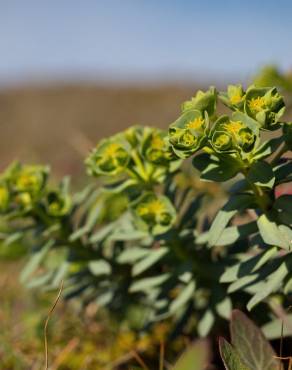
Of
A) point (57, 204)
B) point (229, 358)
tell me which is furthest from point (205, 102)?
point (57, 204)

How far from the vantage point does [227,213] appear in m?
0.99

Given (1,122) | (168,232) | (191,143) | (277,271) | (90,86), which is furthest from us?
(90,86)

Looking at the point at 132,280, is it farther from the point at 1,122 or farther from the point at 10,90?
the point at 10,90

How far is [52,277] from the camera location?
1404 mm

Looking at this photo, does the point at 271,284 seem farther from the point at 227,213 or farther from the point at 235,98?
the point at 235,98

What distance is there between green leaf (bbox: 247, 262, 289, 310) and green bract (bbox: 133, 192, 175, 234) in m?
0.21

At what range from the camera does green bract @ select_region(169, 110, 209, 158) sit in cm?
90

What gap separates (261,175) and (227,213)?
98 mm

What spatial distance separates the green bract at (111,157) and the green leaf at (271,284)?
33 cm

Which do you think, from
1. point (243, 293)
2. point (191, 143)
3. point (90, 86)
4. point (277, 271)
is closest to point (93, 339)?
point (243, 293)

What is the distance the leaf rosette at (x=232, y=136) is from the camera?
88cm

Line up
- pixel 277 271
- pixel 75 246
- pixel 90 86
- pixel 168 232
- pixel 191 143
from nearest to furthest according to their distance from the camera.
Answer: pixel 191 143
pixel 277 271
pixel 168 232
pixel 75 246
pixel 90 86

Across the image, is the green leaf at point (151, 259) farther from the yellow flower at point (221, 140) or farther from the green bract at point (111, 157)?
the yellow flower at point (221, 140)

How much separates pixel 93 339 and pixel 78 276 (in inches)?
11.8
